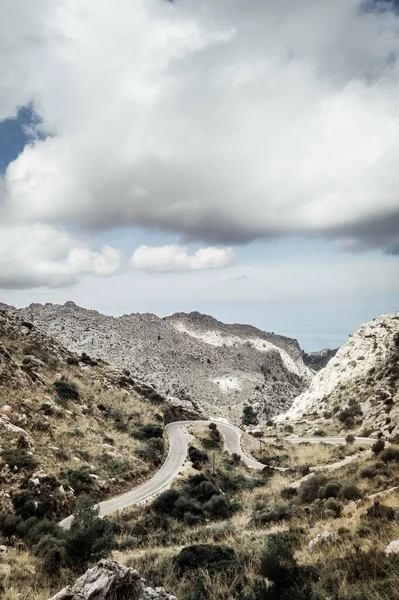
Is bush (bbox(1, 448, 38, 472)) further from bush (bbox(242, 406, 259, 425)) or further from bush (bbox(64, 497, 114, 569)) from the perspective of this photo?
bush (bbox(242, 406, 259, 425))

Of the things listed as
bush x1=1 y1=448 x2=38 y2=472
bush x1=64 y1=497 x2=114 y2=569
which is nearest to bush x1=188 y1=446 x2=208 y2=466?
bush x1=1 y1=448 x2=38 y2=472

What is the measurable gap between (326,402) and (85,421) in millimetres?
56589

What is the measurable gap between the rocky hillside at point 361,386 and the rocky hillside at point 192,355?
2712 cm

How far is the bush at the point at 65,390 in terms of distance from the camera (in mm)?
44688

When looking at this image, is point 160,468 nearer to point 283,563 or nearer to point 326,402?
point 283,563

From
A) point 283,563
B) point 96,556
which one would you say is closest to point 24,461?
point 96,556

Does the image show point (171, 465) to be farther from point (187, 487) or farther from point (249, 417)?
point (249, 417)

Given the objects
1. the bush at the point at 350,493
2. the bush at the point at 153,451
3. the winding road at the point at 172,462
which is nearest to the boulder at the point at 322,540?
the bush at the point at 350,493

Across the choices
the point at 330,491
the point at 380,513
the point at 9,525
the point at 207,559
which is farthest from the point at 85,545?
the point at 330,491

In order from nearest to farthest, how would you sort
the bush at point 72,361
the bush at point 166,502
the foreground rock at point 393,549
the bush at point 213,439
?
1. the foreground rock at point 393,549
2. the bush at point 166,502
3. the bush at point 213,439
4. the bush at point 72,361

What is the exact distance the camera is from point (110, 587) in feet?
19.0

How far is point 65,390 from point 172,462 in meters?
15.8

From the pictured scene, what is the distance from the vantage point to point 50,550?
40.5ft

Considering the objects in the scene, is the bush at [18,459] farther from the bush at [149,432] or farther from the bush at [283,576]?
the bush at [283,576]
